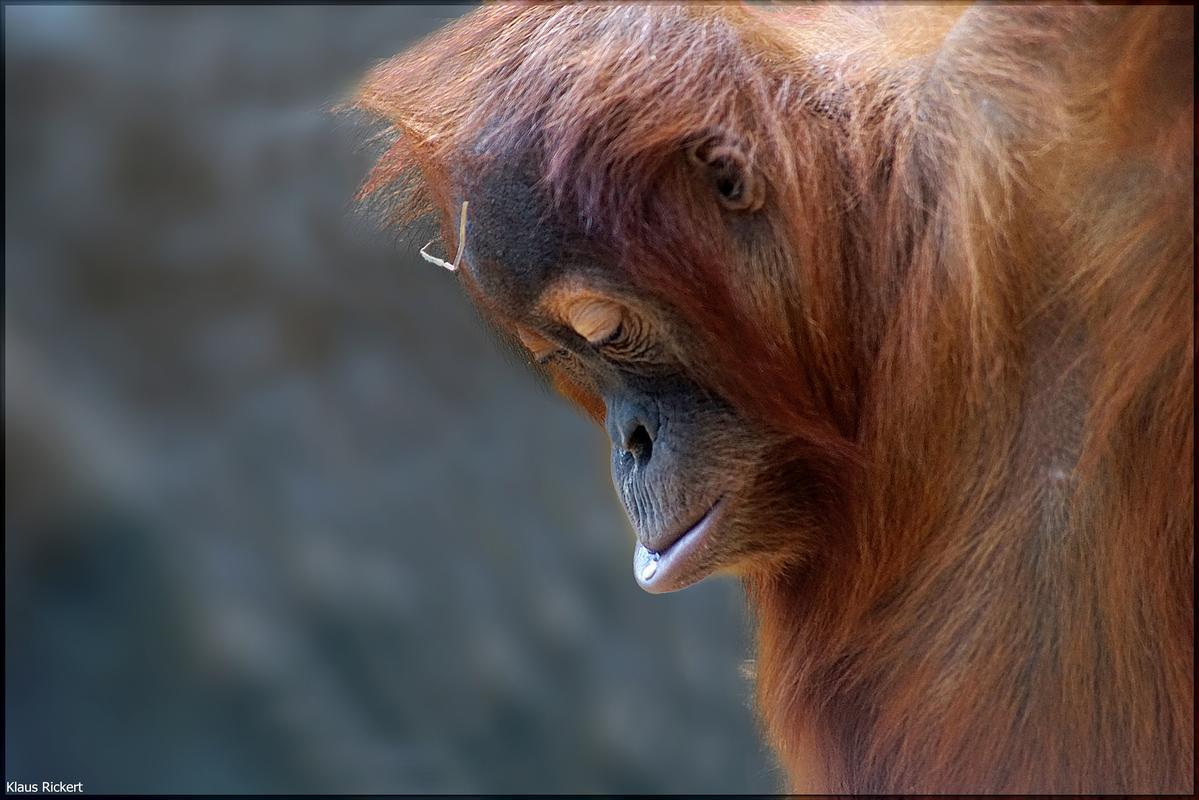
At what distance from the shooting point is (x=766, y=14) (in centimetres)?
134

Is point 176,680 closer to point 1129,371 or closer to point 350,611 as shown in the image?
point 350,611

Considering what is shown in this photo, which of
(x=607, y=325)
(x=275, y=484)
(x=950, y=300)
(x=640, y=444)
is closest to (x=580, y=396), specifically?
(x=640, y=444)

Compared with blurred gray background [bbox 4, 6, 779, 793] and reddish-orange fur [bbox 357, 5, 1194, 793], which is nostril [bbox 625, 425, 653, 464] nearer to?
reddish-orange fur [bbox 357, 5, 1194, 793]

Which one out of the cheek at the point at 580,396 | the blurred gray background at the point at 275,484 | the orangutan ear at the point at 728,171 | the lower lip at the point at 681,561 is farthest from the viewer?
the blurred gray background at the point at 275,484

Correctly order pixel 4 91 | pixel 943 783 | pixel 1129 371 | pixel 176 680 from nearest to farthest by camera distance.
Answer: pixel 1129 371 → pixel 943 783 → pixel 4 91 → pixel 176 680

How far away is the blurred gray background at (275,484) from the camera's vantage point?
1.97 metres

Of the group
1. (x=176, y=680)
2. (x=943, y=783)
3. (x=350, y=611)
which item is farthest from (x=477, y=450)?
(x=943, y=783)

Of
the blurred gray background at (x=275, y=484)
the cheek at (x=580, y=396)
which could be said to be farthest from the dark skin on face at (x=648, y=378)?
the blurred gray background at (x=275, y=484)

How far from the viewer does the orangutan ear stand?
117 cm

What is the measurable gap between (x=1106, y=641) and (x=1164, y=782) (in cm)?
17

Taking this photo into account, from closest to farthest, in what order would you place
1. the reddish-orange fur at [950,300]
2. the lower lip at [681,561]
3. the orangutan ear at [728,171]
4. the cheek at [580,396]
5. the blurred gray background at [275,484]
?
1. the reddish-orange fur at [950,300]
2. the orangutan ear at [728,171]
3. the lower lip at [681,561]
4. the cheek at [580,396]
5. the blurred gray background at [275,484]

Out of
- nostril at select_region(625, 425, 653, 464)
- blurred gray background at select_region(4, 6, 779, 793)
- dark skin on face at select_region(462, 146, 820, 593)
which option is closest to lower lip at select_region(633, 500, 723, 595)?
dark skin on face at select_region(462, 146, 820, 593)

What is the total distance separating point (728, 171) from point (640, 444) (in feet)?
1.18

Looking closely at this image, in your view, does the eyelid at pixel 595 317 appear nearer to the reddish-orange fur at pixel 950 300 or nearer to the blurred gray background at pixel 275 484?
the reddish-orange fur at pixel 950 300
